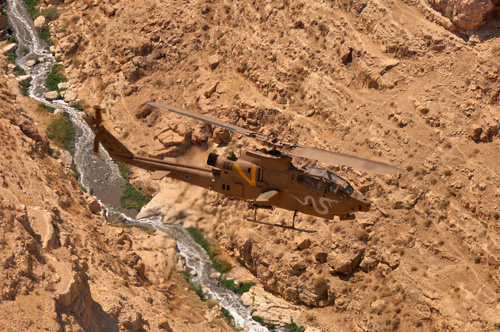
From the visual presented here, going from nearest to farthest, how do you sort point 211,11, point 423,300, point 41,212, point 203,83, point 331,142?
point 41,212 < point 423,300 < point 331,142 < point 203,83 < point 211,11

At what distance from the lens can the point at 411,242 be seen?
29.7 m

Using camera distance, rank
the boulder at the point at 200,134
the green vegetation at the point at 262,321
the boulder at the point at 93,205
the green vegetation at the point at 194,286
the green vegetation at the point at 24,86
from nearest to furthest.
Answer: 1. the green vegetation at the point at 262,321
2. the green vegetation at the point at 194,286
3. the boulder at the point at 93,205
4. the boulder at the point at 200,134
5. the green vegetation at the point at 24,86

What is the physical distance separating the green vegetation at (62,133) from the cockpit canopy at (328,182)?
19.2 meters

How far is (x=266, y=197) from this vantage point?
25.1 metres

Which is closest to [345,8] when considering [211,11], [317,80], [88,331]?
[317,80]

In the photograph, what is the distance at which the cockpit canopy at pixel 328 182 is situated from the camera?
24902 mm

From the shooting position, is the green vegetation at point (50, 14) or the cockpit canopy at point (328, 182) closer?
the cockpit canopy at point (328, 182)

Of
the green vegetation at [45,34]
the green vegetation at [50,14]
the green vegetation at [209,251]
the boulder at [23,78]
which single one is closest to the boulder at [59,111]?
the boulder at [23,78]

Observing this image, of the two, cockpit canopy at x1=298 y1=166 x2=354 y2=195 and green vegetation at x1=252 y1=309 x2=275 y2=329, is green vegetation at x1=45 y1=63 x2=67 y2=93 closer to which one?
green vegetation at x1=252 y1=309 x2=275 y2=329

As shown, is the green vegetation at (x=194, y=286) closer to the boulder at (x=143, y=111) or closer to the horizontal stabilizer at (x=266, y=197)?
the horizontal stabilizer at (x=266, y=197)

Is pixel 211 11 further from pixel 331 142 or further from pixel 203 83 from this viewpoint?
pixel 331 142

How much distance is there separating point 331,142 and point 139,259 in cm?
1046

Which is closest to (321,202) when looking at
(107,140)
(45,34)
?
(107,140)

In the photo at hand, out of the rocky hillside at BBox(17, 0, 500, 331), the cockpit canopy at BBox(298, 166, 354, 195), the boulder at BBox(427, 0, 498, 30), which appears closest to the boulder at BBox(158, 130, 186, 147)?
the rocky hillside at BBox(17, 0, 500, 331)
